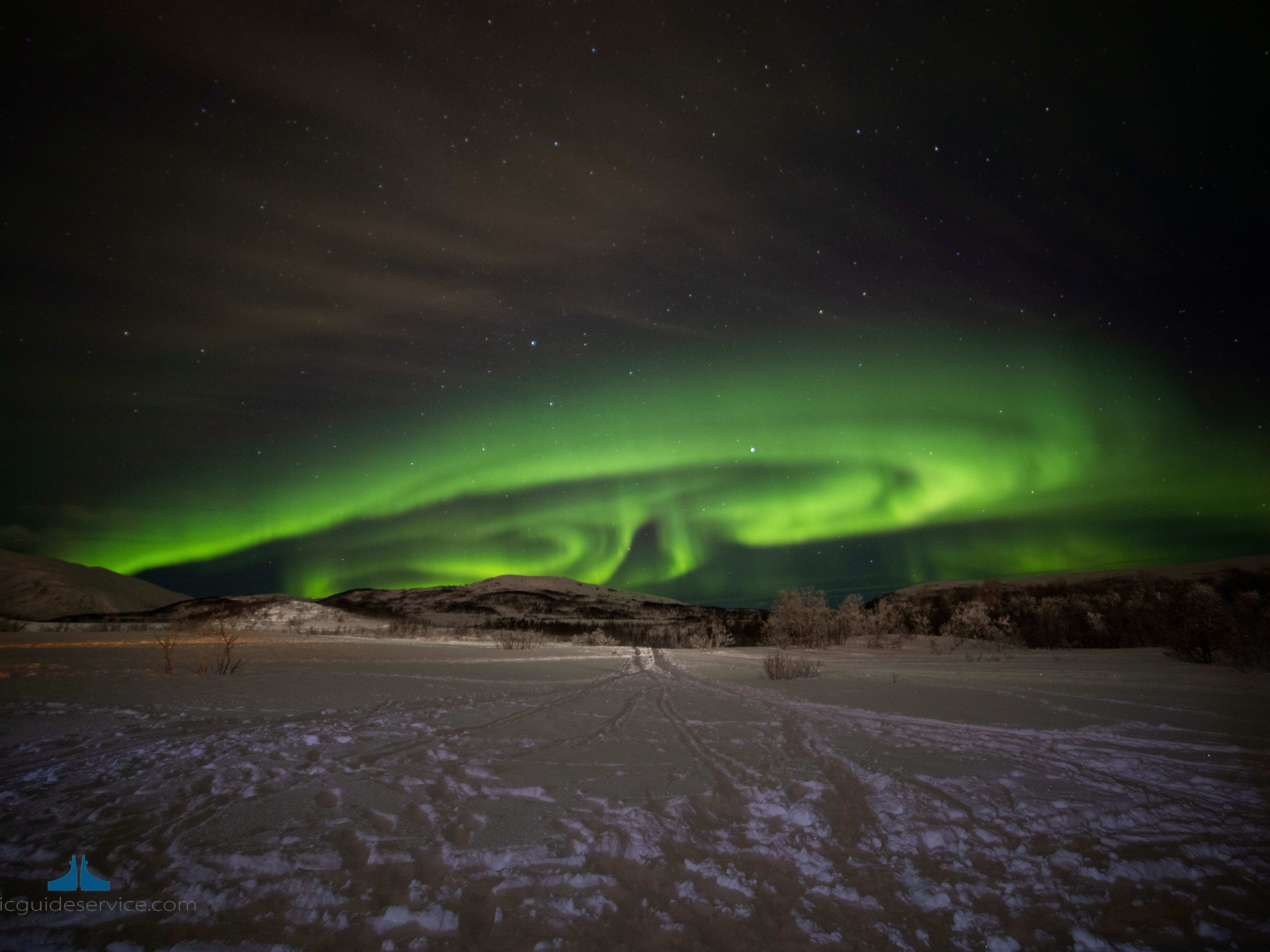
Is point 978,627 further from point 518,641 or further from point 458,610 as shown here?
point 458,610

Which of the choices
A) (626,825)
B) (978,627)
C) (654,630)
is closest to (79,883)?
(626,825)

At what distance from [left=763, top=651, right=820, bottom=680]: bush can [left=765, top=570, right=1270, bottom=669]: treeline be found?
7889 millimetres

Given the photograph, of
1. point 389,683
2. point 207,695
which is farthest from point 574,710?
point 207,695

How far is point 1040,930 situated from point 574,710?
4.96 metres

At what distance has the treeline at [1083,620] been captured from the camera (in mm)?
11672

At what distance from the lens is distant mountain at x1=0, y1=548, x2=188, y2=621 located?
188ft

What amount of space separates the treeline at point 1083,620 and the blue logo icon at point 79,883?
15.6m

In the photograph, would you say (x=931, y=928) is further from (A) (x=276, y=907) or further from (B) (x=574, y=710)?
(B) (x=574, y=710)

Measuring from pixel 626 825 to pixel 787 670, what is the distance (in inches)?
319

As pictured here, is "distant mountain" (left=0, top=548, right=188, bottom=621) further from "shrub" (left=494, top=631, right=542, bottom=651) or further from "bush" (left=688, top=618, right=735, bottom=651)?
"bush" (left=688, top=618, right=735, bottom=651)

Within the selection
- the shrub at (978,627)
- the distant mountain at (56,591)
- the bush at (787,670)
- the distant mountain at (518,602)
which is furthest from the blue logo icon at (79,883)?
the distant mountain at (518,602)

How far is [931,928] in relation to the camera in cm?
204

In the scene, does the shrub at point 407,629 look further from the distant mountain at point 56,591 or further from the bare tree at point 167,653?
the distant mountain at point 56,591

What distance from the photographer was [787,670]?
33.4 feet
